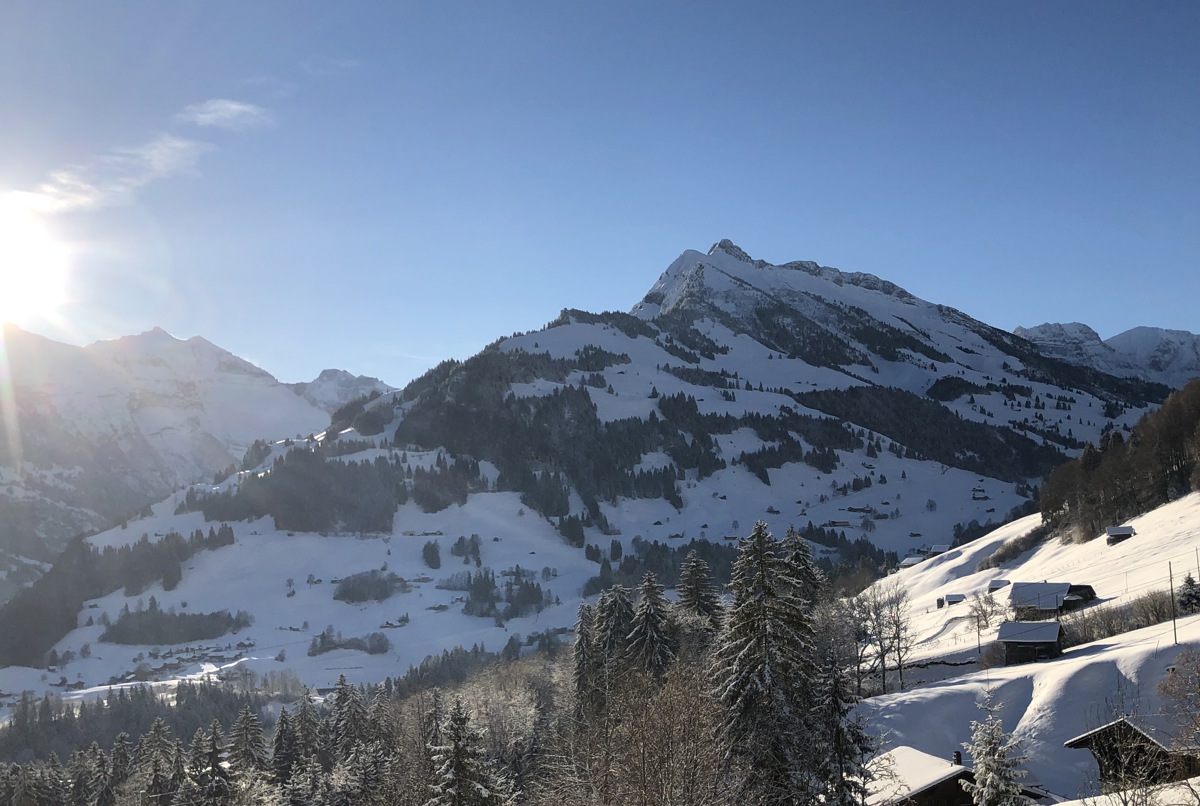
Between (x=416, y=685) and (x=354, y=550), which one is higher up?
(x=354, y=550)

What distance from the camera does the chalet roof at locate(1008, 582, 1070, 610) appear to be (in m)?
67.2

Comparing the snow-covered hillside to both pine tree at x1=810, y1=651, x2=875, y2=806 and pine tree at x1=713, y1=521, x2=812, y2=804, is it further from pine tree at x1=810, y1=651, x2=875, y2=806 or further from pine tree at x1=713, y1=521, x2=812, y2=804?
pine tree at x1=713, y1=521, x2=812, y2=804

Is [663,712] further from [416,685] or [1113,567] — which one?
[416,685]

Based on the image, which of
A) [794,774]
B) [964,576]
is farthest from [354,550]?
[794,774]

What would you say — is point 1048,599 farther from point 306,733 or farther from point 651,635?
point 306,733

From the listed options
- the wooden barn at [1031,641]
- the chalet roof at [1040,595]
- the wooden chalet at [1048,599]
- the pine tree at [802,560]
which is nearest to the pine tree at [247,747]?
the pine tree at [802,560]

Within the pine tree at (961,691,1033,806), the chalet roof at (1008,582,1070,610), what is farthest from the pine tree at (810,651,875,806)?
the chalet roof at (1008,582,1070,610)

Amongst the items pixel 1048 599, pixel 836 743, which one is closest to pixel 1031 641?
pixel 1048 599

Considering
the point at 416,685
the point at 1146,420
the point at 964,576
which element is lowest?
the point at 416,685

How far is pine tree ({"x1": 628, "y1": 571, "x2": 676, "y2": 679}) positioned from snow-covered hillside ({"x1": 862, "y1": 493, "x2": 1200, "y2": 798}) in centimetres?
1287

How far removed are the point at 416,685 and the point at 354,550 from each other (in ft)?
280

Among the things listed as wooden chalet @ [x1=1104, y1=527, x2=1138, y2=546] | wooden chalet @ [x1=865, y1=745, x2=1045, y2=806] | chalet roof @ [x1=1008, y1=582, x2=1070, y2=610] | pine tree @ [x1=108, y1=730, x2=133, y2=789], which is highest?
wooden chalet @ [x1=1104, y1=527, x2=1138, y2=546]

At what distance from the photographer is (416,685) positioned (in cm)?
11681

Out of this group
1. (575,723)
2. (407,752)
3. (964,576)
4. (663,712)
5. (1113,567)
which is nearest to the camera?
(663,712)
